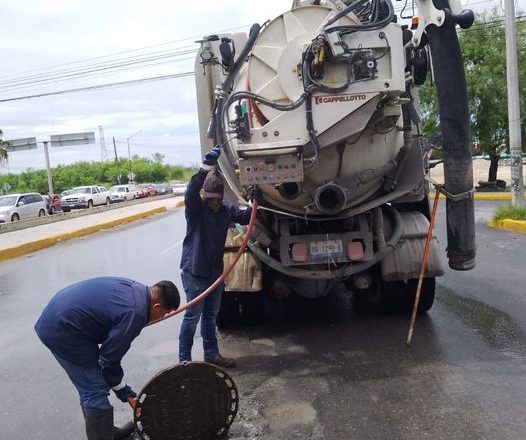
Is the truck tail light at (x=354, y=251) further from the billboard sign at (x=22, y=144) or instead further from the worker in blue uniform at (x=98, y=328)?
the billboard sign at (x=22, y=144)

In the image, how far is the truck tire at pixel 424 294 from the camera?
576cm

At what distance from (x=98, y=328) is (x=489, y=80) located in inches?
799

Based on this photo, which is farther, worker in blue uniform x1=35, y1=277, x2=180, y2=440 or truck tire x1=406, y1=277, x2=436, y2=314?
truck tire x1=406, y1=277, x2=436, y2=314

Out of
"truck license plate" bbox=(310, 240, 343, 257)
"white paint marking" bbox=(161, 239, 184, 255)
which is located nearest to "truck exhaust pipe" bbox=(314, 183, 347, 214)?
"truck license plate" bbox=(310, 240, 343, 257)

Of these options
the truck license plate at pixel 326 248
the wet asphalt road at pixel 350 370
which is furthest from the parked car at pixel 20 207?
the truck license plate at pixel 326 248

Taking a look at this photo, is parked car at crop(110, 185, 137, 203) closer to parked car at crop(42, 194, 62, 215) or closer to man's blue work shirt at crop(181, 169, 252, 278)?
parked car at crop(42, 194, 62, 215)

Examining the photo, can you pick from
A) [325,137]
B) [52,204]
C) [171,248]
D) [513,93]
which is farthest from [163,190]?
[325,137]

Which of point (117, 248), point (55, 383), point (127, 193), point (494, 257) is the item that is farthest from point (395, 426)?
point (127, 193)

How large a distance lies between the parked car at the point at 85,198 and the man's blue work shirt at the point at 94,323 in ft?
117

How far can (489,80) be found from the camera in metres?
20.7

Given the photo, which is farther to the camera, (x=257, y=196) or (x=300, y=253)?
Answer: (x=300, y=253)

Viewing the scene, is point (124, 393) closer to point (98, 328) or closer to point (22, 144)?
point (98, 328)

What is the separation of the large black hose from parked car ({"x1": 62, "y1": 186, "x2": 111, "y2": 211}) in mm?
35260

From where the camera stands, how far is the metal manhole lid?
342 centimetres
